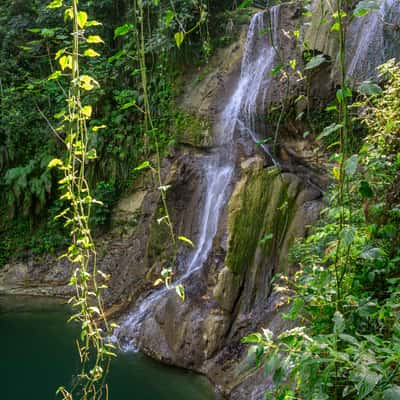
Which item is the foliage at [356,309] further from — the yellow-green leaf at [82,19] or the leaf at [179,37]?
the yellow-green leaf at [82,19]

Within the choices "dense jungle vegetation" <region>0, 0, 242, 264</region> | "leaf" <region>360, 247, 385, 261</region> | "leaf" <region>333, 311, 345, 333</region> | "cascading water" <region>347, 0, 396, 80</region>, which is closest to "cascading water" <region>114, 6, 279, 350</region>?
"dense jungle vegetation" <region>0, 0, 242, 264</region>

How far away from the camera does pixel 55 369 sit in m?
5.88

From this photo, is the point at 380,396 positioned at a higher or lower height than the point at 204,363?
higher

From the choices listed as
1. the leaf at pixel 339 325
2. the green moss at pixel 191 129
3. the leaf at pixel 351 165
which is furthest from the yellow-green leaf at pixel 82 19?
the green moss at pixel 191 129

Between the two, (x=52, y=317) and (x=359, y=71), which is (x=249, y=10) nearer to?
(x=359, y=71)

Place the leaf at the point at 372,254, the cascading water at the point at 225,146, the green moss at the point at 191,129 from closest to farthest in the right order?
1. the leaf at the point at 372,254
2. the cascading water at the point at 225,146
3. the green moss at the point at 191,129

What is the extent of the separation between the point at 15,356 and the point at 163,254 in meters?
2.93

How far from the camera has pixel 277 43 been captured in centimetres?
848

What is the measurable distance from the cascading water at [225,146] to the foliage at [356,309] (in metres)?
4.05

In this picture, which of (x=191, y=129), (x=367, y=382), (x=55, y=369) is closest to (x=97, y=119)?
(x=191, y=129)

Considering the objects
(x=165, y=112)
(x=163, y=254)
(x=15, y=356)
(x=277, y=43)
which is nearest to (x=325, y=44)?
(x=277, y=43)

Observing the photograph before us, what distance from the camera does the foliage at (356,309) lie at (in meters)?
1.42

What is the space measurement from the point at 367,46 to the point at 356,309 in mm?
5179

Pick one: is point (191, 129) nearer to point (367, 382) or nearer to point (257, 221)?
point (257, 221)
